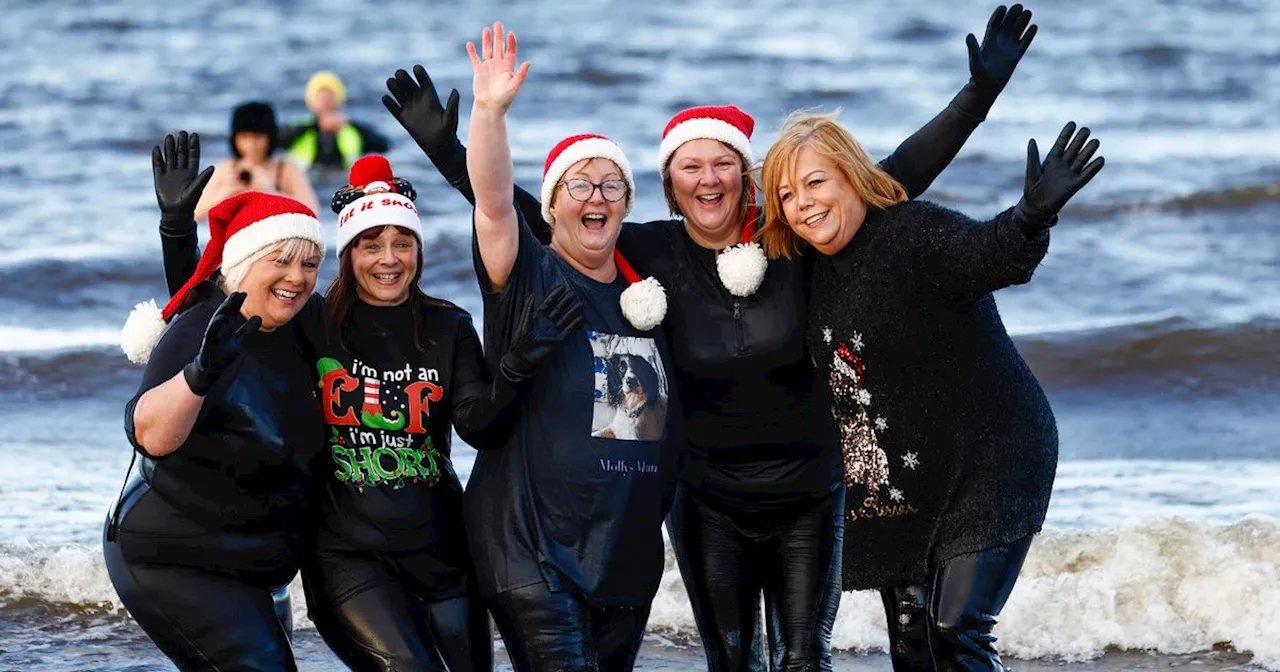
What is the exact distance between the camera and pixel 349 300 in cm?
456

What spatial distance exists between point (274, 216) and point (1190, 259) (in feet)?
40.5

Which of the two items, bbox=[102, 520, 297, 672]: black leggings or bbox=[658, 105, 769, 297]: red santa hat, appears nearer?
bbox=[102, 520, 297, 672]: black leggings

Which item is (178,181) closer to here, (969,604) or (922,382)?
(922,382)

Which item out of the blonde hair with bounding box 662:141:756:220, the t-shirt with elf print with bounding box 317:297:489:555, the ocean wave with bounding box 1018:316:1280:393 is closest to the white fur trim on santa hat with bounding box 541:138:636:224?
the blonde hair with bounding box 662:141:756:220

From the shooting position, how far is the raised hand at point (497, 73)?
4.27m

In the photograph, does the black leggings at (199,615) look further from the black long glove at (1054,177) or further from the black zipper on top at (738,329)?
the black long glove at (1054,177)

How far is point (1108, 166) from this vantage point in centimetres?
1866

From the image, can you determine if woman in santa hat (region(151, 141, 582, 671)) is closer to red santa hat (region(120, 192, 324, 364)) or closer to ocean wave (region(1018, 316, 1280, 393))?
red santa hat (region(120, 192, 324, 364))

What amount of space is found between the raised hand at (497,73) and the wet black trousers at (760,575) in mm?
1391

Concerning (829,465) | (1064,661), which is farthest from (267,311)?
(1064,661)

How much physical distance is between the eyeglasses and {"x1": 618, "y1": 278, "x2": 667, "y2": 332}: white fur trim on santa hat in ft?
0.83

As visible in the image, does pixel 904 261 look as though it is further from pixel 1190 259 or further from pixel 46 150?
pixel 46 150

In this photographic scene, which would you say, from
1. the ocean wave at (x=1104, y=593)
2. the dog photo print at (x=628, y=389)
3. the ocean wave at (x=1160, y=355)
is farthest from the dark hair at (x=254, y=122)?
the dog photo print at (x=628, y=389)

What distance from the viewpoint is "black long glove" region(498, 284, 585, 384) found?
4.28 m
